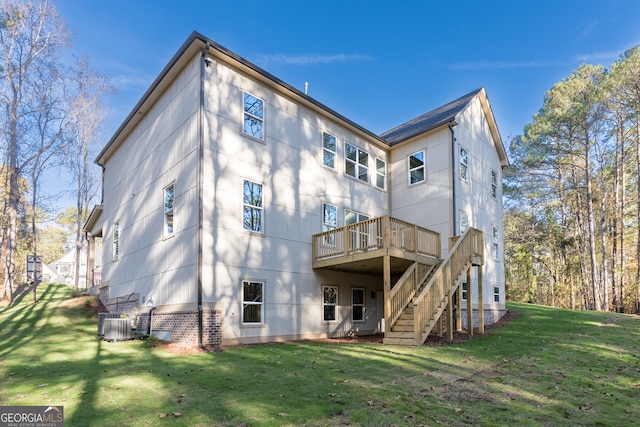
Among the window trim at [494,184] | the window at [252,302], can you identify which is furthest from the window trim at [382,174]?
the window at [252,302]

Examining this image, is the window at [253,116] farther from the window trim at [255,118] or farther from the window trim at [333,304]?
the window trim at [333,304]

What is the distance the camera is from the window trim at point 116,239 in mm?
17625

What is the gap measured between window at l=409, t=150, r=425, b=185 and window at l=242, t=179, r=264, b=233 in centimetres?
773

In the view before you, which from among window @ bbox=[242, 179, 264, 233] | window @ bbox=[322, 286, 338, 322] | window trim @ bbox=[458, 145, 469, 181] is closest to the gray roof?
window trim @ bbox=[458, 145, 469, 181]

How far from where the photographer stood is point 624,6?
20562 millimetres

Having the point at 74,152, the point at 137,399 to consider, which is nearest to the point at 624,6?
the point at 137,399

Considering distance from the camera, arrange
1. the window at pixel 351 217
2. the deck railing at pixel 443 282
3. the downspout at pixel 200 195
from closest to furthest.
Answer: the downspout at pixel 200 195
the deck railing at pixel 443 282
the window at pixel 351 217

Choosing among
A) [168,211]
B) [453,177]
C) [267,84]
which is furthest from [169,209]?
[453,177]

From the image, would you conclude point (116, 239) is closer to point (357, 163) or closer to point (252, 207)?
point (252, 207)

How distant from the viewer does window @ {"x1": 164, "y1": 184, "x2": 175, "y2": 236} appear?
1314cm

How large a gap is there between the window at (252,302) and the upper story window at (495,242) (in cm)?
1275

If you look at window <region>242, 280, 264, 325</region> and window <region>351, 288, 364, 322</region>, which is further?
window <region>351, 288, 364, 322</region>

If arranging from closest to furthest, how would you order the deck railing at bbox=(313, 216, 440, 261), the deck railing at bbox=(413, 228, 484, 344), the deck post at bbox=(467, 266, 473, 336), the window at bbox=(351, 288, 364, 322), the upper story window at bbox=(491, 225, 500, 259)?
the deck railing at bbox=(413, 228, 484, 344), the deck railing at bbox=(313, 216, 440, 261), the deck post at bbox=(467, 266, 473, 336), the window at bbox=(351, 288, 364, 322), the upper story window at bbox=(491, 225, 500, 259)

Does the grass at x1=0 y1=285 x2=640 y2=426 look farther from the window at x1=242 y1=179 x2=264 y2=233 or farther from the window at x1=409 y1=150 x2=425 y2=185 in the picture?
the window at x1=409 y1=150 x2=425 y2=185
